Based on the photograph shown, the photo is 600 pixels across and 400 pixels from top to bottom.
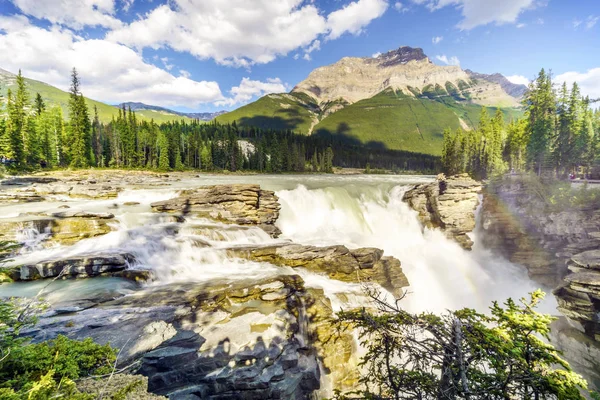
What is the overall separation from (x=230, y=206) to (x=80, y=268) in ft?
43.4

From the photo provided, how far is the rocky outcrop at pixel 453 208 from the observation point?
33844 millimetres

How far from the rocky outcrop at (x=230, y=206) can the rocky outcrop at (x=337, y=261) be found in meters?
6.54

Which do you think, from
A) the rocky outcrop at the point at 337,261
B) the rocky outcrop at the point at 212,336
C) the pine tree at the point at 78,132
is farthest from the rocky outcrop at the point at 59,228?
the pine tree at the point at 78,132

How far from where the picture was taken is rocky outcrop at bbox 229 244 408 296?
1789 cm

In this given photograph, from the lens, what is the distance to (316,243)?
933 inches

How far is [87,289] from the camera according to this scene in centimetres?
1323

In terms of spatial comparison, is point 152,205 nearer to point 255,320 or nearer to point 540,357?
point 255,320

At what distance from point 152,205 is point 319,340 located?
70.6 feet

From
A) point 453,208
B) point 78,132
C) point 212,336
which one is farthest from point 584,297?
point 78,132

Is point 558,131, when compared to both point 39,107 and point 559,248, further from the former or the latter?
point 39,107

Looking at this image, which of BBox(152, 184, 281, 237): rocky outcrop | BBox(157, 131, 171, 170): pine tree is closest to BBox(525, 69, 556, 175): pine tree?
BBox(152, 184, 281, 237): rocky outcrop

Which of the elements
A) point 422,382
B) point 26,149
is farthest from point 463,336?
point 26,149

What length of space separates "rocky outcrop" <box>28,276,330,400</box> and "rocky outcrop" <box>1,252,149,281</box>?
3149mm

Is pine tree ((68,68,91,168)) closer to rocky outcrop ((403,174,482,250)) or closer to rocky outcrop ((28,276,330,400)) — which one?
rocky outcrop ((28,276,330,400))
